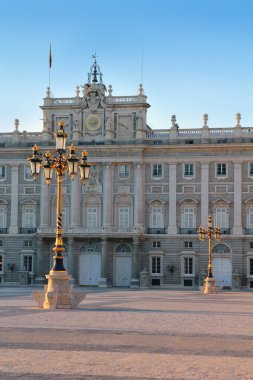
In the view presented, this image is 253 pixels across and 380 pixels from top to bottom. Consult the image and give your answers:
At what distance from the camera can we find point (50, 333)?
18328 mm

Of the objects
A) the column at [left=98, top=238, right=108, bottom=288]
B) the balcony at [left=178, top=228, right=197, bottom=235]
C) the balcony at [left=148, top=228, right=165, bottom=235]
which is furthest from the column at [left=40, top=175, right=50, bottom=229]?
the balcony at [left=178, top=228, right=197, bottom=235]

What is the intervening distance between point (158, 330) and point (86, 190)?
49287 millimetres

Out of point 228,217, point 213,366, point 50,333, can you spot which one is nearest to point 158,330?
point 50,333

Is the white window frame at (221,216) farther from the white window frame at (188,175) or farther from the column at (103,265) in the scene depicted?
the column at (103,265)

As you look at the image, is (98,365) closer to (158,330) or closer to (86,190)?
(158,330)

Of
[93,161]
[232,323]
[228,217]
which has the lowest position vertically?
[232,323]

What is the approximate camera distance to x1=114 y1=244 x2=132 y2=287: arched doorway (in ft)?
222

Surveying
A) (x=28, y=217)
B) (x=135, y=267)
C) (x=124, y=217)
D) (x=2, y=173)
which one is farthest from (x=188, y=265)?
(x=2, y=173)

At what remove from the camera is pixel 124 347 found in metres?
15.7

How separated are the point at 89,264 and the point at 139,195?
25.3 ft

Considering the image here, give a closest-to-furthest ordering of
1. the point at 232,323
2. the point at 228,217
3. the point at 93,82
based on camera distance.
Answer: the point at 232,323
the point at 228,217
the point at 93,82

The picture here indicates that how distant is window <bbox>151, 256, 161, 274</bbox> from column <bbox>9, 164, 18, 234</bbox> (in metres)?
12.8

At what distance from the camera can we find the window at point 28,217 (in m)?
69.4

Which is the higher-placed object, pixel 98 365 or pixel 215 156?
pixel 215 156
